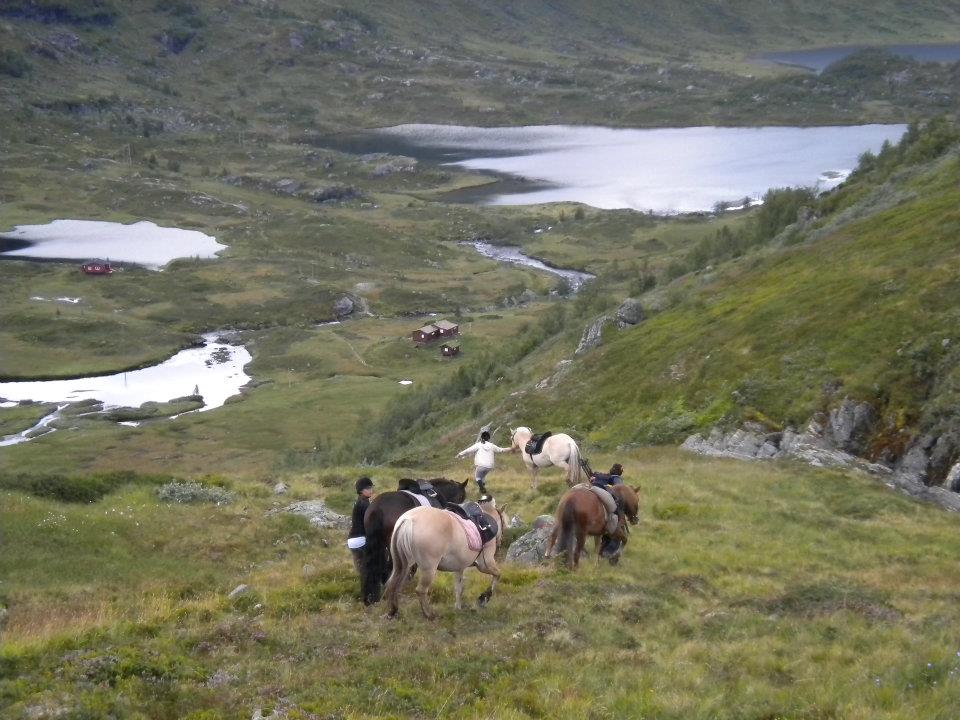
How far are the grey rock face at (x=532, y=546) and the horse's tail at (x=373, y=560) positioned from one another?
189 inches

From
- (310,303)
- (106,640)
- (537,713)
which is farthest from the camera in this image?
(310,303)

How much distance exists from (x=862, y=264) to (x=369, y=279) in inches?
5459

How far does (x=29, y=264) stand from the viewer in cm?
18100

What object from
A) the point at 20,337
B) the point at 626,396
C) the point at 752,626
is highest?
the point at 752,626

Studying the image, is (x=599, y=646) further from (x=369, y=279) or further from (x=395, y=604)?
(x=369, y=279)

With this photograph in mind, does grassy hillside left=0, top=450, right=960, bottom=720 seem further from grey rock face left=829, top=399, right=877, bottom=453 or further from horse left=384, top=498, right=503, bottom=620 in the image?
grey rock face left=829, top=399, right=877, bottom=453

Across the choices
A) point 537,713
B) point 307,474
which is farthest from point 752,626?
point 307,474

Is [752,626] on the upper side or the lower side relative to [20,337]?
upper

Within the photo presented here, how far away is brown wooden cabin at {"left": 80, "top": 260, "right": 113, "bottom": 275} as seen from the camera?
175250 millimetres

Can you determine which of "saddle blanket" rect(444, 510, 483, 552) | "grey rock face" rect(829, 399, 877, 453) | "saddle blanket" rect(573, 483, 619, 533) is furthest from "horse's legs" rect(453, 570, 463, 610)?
"grey rock face" rect(829, 399, 877, 453)

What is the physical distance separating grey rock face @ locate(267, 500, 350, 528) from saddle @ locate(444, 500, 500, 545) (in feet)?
36.1

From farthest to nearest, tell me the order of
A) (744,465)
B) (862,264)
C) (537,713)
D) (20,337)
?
(20,337) < (862,264) < (744,465) < (537,713)

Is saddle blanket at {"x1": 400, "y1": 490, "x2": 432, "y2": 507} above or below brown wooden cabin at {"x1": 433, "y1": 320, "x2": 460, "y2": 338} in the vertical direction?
above

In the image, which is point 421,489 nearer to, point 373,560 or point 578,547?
point 373,560
